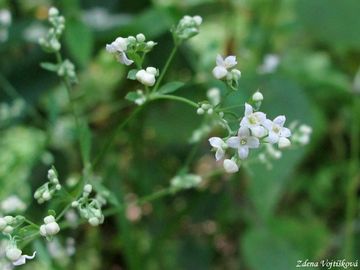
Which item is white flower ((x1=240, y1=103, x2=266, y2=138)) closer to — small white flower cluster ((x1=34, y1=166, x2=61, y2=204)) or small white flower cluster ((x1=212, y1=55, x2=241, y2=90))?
small white flower cluster ((x1=212, y1=55, x2=241, y2=90))

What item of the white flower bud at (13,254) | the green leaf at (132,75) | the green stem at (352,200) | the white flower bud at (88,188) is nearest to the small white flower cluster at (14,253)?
the white flower bud at (13,254)

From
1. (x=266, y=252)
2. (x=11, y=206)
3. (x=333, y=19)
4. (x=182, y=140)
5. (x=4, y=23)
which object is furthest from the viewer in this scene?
(x=333, y=19)

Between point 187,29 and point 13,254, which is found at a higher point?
point 187,29

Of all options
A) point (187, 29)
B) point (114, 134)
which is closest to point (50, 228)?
point (114, 134)

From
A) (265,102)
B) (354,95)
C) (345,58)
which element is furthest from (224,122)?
(345,58)

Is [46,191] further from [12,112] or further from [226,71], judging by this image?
[12,112]

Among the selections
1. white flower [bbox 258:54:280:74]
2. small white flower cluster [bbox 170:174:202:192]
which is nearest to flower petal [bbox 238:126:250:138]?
small white flower cluster [bbox 170:174:202:192]
